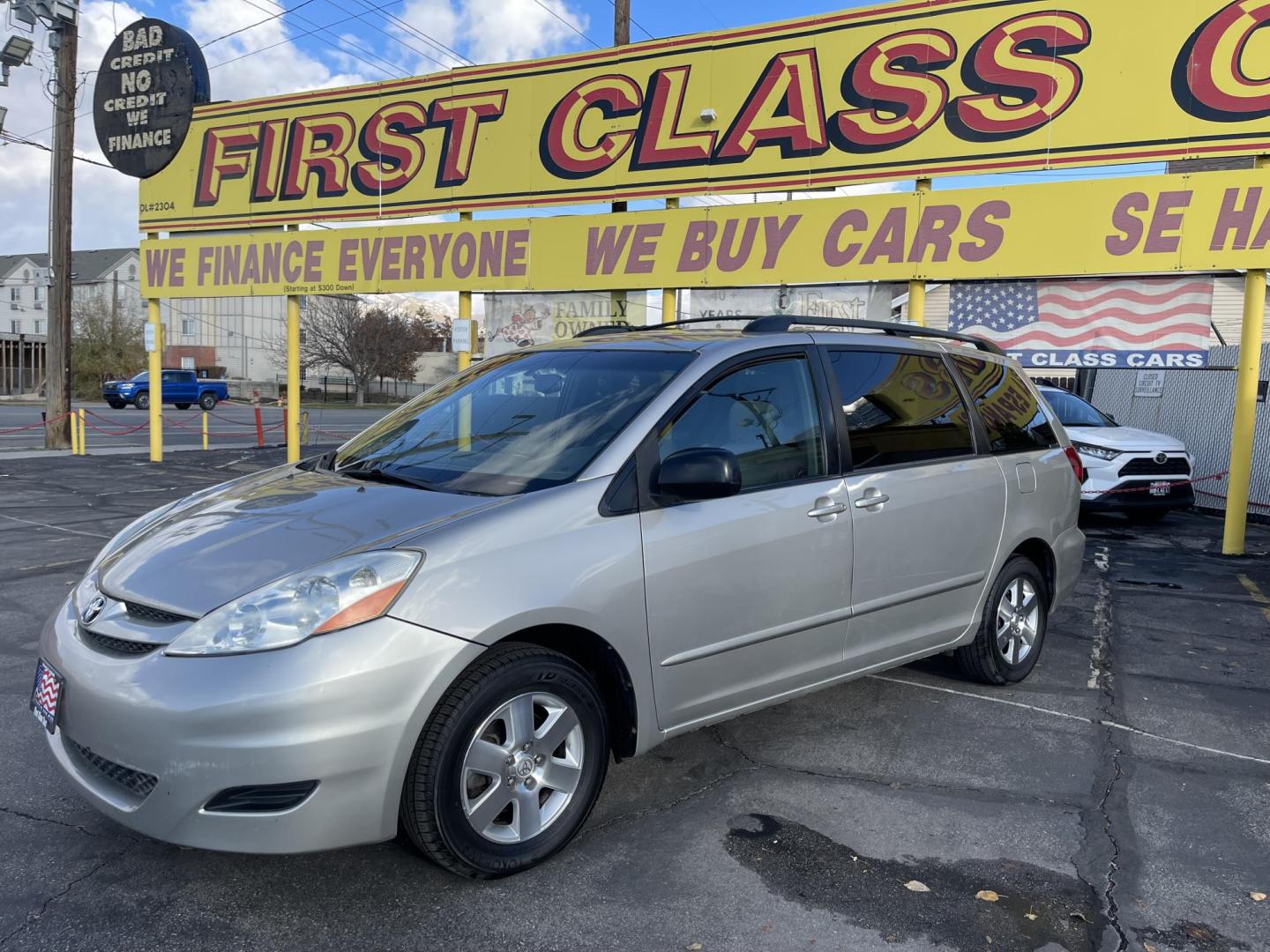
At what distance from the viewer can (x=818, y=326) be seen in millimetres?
4828

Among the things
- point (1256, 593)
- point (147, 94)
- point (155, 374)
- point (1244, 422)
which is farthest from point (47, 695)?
point (155, 374)

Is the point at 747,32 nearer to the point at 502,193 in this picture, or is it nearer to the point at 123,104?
the point at 502,193

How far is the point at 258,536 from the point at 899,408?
2775 mm

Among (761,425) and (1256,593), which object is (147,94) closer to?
(761,425)

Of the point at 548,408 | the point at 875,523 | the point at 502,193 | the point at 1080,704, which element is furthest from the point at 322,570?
the point at 502,193

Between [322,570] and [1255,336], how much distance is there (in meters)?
9.61

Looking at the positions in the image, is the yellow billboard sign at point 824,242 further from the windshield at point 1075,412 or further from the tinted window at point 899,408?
the tinted window at point 899,408

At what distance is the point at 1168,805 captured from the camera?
A: 3812 mm

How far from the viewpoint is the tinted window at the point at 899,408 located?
13.9 feet

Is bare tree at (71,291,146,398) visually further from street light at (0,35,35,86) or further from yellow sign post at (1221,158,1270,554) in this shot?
yellow sign post at (1221,158,1270,554)

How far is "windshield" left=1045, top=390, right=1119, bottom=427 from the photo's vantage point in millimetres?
11664

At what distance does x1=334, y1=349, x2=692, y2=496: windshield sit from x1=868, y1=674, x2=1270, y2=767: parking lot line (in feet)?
6.86

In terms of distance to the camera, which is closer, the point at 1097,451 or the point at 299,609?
the point at 299,609

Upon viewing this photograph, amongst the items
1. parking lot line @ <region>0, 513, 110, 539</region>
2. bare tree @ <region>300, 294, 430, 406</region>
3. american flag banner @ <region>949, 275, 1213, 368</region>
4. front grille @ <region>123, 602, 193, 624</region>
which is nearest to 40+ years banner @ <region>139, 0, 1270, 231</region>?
american flag banner @ <region>949, 275, 1213, 368</region>
